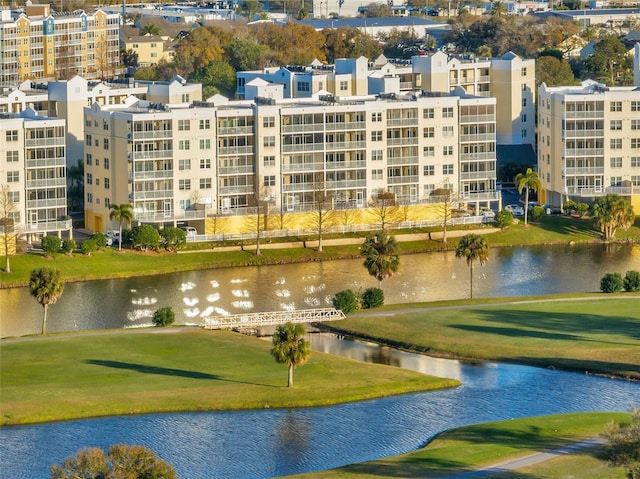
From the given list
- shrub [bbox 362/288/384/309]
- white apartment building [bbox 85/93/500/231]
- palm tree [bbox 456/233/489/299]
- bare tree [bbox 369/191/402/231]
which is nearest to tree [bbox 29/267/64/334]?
shrub [bbox 362/288/384/309]

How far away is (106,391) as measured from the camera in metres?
93.2

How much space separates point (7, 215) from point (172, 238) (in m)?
10.2

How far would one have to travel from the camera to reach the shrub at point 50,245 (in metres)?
126

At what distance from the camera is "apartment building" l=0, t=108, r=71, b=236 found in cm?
13100

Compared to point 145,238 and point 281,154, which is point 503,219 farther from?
point 145,238

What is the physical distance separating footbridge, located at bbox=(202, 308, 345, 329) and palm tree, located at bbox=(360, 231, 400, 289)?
5407mm

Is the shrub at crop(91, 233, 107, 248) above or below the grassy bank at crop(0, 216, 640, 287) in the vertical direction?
above

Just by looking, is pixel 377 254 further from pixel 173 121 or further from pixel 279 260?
pixel 173 121

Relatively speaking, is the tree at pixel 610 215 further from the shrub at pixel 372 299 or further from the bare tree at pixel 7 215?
the bare tree at pixel 7 215

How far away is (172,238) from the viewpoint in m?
131

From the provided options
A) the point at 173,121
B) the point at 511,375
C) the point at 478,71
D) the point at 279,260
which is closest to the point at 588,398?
the point at 511,375

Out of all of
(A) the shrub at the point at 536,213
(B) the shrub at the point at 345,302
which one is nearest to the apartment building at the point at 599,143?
(A) the shrub at the point at 536,213

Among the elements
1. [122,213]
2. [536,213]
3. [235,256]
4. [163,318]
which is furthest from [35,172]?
[536,213]

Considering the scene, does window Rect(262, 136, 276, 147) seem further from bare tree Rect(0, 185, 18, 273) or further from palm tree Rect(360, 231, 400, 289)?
palm tree Rect(360, 231, 400, 289)
